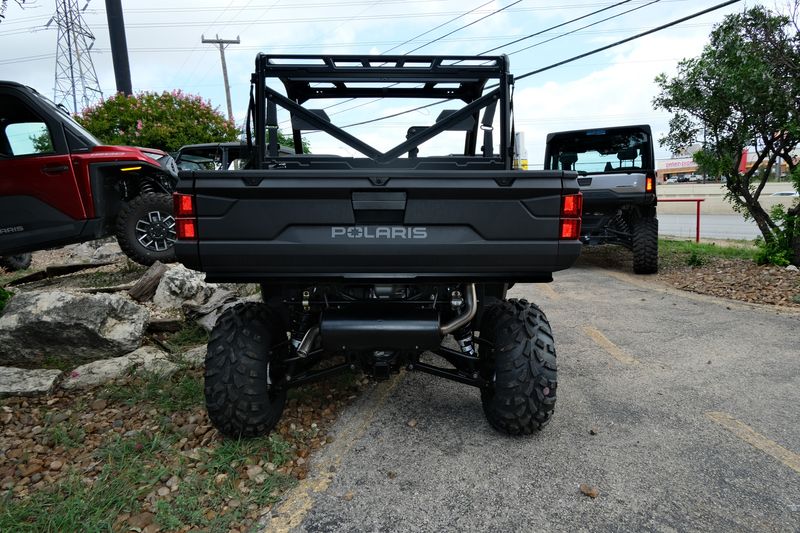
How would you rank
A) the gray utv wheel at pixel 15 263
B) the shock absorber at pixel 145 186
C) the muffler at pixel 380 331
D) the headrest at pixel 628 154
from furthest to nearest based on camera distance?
the headrest at pixel 628 154
the gray utv wheel at pixel 15 263
the shock absorber at pixel 145 186
the muffler at pixel 380 331

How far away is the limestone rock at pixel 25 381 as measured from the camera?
12.1ft

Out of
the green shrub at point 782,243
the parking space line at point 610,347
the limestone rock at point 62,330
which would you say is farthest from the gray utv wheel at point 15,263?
the green shrub at point 782,243

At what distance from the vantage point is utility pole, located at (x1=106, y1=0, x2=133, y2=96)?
12062mm

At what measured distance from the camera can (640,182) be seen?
817 centimetres

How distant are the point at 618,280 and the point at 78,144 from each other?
7440 millimetres

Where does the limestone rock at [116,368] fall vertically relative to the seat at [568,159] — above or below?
below

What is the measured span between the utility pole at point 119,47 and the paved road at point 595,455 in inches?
469

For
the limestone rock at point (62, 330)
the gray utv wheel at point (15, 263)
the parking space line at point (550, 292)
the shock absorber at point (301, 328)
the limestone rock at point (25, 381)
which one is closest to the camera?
the shock absorber at point (301, 328)

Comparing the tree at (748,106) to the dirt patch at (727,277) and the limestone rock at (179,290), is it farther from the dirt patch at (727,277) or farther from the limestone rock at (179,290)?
the limestone rock at (179,290)

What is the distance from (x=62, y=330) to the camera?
4.15 metres

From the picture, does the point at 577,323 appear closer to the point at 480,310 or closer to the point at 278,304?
the point at 480,310

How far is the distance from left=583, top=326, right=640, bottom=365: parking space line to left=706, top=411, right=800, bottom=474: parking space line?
1.08 m

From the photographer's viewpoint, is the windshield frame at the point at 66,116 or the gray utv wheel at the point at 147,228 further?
the gray utv wheel at the point at 147,228

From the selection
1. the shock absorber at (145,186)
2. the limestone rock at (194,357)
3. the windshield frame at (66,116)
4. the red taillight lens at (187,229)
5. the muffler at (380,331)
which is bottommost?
the limestone rock at (194,357)
